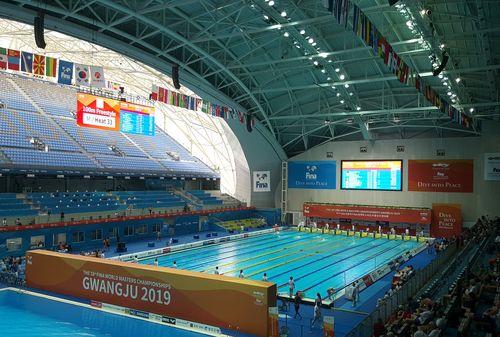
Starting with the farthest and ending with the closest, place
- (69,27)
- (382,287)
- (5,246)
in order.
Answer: (5,246) < (69,27) < (382,287)

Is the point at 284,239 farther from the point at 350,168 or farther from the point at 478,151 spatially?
the point at 478,151

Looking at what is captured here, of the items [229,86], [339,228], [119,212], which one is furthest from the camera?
[339,228]

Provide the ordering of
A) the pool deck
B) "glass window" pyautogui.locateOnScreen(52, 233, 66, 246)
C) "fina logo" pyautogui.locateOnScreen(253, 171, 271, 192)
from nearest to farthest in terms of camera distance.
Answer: the pool deck < "glass window" pyautogui.locateOnScreen(52, 233, 66, 246) < "fina logo" pyautogui.locateOnScreen(253, 171, 271, 192)

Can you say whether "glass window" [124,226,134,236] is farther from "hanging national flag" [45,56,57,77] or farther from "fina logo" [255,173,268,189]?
"hanging national flag" [45,56,57,77]

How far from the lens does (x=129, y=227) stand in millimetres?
35438

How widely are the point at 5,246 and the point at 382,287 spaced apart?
2234cm

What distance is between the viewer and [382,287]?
71.2 ft

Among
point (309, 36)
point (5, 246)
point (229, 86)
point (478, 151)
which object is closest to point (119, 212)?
point (5, 246)

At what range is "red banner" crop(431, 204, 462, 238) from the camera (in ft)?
128

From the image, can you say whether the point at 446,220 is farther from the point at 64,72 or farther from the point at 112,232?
the point at 64,72

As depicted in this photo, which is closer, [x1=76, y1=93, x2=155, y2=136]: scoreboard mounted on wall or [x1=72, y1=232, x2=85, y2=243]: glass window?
[x1=76, y1=93, x2=155, y2=136]: scoreboard mounted on wall

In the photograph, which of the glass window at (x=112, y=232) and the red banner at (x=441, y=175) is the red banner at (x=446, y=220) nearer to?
the red banner at (x=441, y=175)

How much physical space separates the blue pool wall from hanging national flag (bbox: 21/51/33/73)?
11380 millimetres

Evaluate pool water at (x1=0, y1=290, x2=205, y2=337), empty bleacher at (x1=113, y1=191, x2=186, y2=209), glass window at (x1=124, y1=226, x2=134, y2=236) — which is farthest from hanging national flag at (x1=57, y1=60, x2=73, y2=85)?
empty bleacher at (x1=113, y1=191, x2=186, y2=209)
